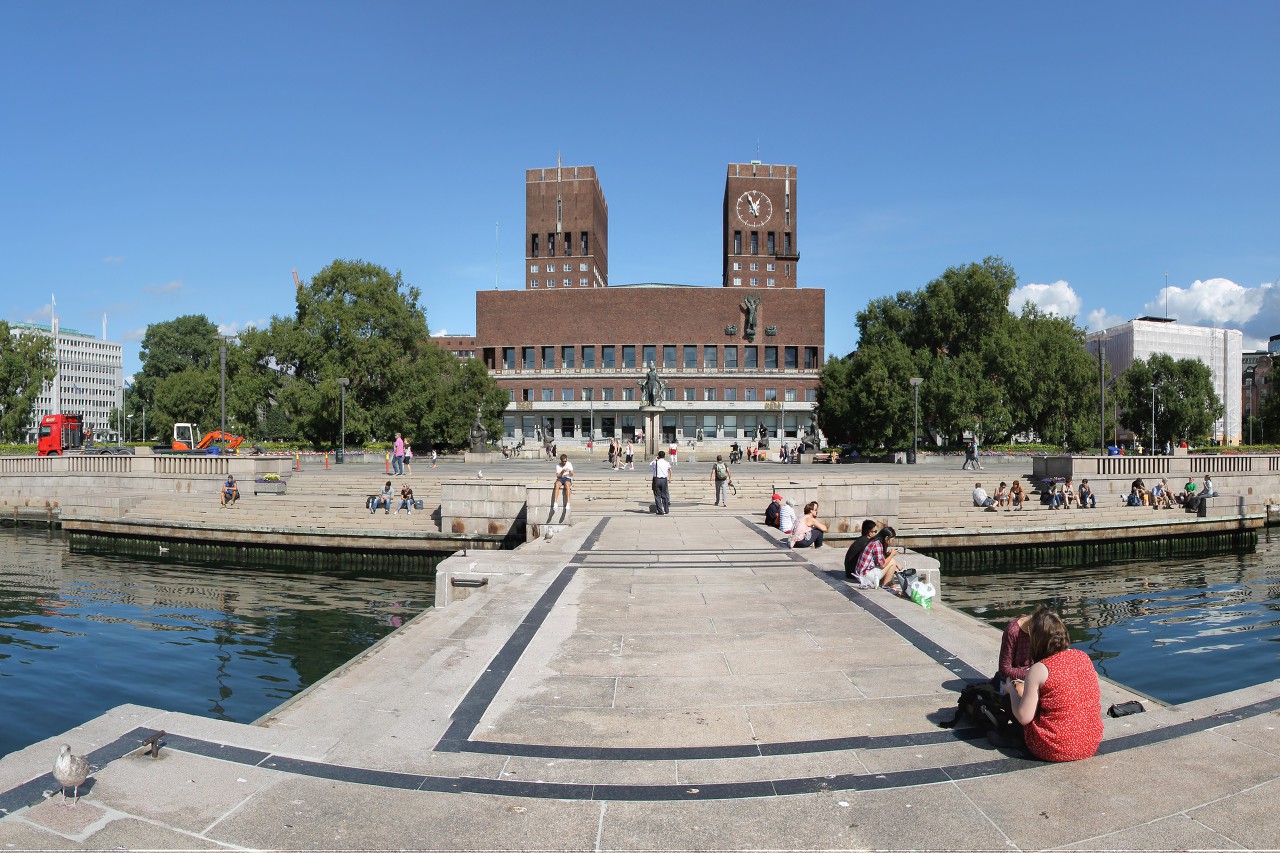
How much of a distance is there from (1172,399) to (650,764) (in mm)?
92799

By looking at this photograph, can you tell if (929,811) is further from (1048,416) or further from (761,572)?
(1048,416)

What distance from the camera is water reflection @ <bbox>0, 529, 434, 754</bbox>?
1064 centimetres

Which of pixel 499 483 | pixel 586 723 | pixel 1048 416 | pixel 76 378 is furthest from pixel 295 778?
pixel 76 378

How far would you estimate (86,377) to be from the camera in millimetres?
167750

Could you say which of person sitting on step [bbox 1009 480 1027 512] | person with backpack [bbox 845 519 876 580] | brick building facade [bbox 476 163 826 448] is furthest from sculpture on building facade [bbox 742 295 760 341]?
person with backpack [bbox 845 519 876 580]

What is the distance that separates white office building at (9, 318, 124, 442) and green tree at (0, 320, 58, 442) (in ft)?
349

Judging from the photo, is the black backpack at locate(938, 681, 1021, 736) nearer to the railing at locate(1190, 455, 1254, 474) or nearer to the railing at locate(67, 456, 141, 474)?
the railing at locate(1190, 455, 1254, 474)

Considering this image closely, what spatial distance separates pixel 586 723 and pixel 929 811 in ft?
8.17

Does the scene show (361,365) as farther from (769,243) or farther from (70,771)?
(769,243)

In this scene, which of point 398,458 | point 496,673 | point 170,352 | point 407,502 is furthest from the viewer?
point 170,352

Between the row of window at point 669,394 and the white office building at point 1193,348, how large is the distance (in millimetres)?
58003

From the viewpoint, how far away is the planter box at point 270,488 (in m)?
30.8

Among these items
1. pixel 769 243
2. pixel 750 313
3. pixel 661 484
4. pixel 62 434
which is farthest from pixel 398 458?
pixel 769 243

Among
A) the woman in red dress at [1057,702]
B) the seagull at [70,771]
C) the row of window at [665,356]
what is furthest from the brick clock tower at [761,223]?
the seagull at [70,771]
